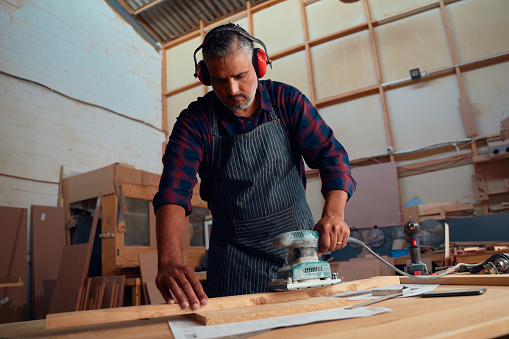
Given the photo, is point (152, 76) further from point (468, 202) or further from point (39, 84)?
point (468, 202)

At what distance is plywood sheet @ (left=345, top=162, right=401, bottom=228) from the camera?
5.86 meters

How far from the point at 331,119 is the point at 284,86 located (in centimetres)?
509

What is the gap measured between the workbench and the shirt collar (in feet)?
3.28

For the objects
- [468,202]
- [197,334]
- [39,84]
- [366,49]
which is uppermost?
[366,49]

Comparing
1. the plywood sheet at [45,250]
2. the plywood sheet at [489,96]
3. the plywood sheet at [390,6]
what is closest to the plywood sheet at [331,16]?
the plywood sheet at [390,6]

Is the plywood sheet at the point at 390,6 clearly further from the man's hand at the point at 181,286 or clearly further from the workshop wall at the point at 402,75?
the man's hand at the point at 181,286

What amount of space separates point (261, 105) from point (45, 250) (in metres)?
4.16

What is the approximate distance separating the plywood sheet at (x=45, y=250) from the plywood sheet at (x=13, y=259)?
0.14m

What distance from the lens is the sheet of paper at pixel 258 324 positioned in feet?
2.56

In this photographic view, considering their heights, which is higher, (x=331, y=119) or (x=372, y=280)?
(x=331, y=119)

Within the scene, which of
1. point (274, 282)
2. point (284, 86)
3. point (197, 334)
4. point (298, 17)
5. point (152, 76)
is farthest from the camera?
point (152, 76)

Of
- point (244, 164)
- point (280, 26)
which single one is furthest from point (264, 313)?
point (280, 26)

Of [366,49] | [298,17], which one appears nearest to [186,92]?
[298,17]

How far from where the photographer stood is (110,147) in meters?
6.37
